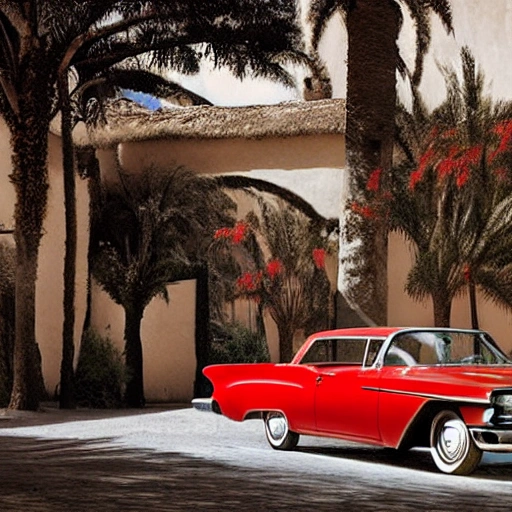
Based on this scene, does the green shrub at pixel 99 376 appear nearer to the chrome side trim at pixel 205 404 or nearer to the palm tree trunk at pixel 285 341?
the palm tree trunk at pixel 285 341

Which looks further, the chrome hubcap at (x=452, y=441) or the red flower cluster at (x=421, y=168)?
the red flower cluster at (x=421, y=168)

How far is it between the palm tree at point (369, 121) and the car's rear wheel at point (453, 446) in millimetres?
8769

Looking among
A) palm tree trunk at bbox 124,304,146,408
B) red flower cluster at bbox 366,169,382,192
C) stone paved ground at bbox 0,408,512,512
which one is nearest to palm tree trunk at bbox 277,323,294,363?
palm tree trunk at bbox 124,304,146,408

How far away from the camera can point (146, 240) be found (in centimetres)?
2128

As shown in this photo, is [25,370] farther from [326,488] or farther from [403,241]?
[326,488]

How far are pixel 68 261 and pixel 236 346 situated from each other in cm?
379

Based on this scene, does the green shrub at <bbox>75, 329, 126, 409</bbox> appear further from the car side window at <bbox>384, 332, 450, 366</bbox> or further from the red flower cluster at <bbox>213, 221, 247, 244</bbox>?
the car side window at <bbox>384, 332, 450, 366</bbox>

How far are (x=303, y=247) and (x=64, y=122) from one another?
5006 millimetres

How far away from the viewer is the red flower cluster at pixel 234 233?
22031 mm

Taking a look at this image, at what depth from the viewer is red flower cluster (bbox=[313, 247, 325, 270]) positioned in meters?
22.2

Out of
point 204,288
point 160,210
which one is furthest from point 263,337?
point 160,210

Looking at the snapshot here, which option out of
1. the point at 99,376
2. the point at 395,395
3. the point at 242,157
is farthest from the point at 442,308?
the point at 395,395

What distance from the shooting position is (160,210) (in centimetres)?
2169

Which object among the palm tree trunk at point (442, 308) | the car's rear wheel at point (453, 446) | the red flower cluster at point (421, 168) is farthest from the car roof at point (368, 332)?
the red flower cluster at point (421, 168)
